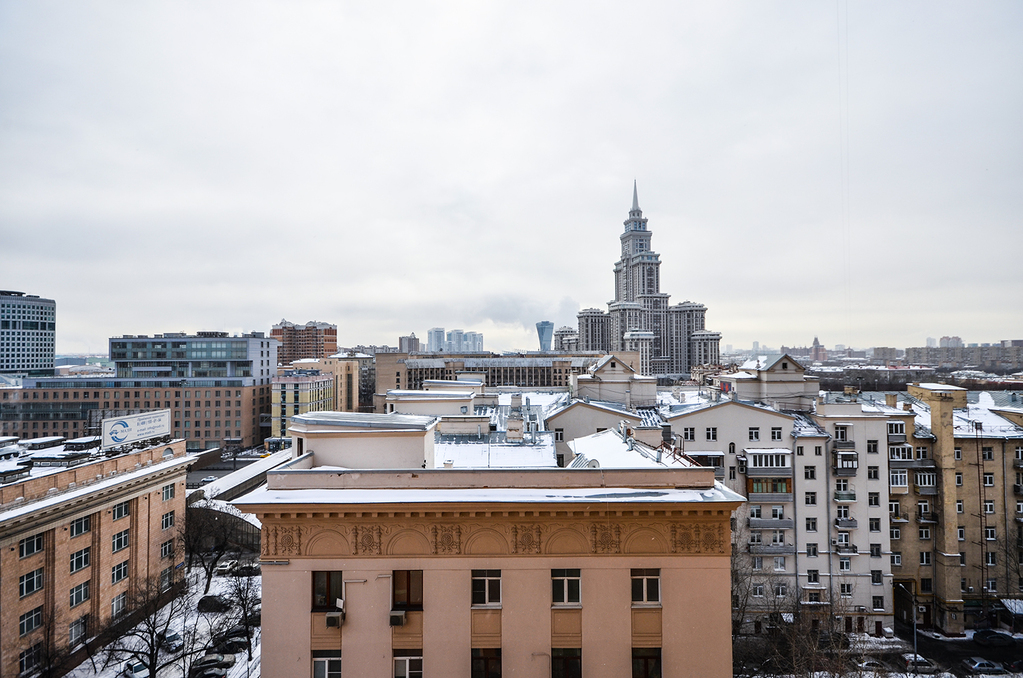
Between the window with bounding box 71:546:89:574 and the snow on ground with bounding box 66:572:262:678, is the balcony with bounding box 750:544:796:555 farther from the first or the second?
the window with bounding box 71:546:89:574

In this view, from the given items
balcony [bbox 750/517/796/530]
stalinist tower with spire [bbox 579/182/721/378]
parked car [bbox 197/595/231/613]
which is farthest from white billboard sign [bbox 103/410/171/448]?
stalinist tower with spire [bbox 579/182/721/378]

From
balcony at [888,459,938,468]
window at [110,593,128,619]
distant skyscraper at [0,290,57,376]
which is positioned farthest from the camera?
distant skyscraper at [0,290,57,376]

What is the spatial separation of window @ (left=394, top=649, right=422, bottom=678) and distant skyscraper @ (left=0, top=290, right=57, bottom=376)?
402 ft

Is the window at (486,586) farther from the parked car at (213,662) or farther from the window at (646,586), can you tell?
the parked car at (213,662)

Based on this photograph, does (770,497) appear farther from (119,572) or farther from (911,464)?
(119,572)

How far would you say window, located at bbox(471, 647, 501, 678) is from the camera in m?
11.5

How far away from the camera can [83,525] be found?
2342cm

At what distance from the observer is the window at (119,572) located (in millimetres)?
25220

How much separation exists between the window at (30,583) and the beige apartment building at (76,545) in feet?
0.14

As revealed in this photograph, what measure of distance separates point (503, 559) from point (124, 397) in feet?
293

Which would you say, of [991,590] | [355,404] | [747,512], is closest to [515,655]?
[747,512]

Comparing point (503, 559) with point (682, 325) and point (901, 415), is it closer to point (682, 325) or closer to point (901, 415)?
point (901, 415)

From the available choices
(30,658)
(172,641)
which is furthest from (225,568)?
(30,658)

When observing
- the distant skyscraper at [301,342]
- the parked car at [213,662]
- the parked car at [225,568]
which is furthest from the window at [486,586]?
the distant skyscraper at [301,342]
